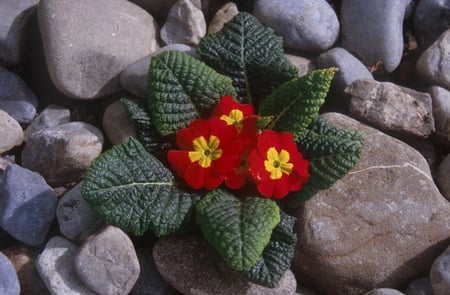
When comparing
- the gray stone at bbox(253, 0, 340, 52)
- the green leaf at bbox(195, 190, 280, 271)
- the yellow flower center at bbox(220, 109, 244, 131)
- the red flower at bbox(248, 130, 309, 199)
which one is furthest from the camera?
the gray stone at bbox(253, 0, 340, 52)

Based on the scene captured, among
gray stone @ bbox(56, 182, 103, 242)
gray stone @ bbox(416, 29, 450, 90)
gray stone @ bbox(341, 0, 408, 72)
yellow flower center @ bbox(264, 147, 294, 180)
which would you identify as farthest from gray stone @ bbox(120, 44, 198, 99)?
gray stone @ bbox(416, 29, 450, 90)

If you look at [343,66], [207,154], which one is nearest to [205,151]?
[207,154]

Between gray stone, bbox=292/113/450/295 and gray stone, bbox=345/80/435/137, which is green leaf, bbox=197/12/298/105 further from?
gray stone, bbox=292/113/450/295

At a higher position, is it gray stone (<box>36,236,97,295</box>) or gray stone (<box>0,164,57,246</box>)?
gray stone (<box>0,164,57,246</box>)

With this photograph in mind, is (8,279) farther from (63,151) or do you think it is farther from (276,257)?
(276,257)

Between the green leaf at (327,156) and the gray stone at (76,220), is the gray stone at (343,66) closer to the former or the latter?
the green leaf at (327,156)

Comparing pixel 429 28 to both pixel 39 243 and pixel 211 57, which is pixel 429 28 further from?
pixel 39 243

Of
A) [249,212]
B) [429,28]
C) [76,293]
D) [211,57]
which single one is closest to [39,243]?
[76,293]
